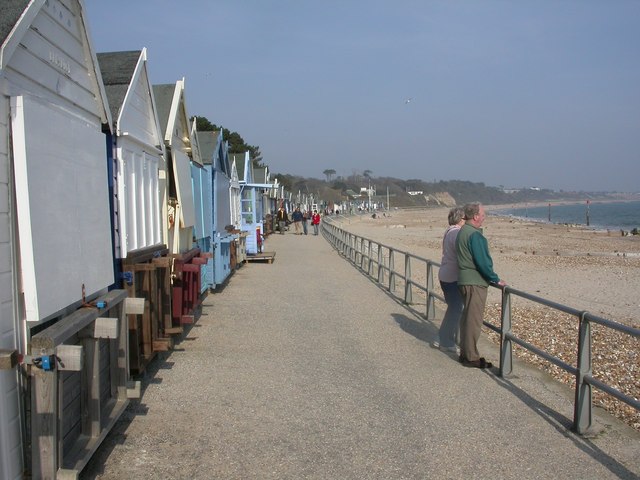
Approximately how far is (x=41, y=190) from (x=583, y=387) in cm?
432

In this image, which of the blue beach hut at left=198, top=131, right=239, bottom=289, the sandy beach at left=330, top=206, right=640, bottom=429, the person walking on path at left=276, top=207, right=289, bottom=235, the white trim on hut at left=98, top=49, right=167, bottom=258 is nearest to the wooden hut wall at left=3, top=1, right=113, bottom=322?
the white trim on hut at left=98, top=49, right=167, bottom=258

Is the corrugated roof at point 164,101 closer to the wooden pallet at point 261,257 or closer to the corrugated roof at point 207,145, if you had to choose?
the corrugated roof at point 207,145

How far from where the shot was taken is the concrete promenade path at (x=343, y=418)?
4.57 metres

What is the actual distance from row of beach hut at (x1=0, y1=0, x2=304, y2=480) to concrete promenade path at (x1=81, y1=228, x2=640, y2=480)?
0.50 m

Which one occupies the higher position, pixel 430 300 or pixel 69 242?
pixel 69 242

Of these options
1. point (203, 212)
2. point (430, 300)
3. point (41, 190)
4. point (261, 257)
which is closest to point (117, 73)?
point (41, 190)

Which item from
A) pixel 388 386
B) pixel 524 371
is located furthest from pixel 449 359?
pixel 388 386

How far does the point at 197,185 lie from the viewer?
10.5 meters

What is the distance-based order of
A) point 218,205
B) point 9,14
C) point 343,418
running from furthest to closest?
point 218,205
point 343,418
point 9,14

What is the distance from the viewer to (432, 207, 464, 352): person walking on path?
7.94 metres

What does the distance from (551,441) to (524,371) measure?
220 cm

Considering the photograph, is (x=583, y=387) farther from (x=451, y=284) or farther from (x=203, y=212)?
(x=203, y=212)

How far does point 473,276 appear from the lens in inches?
280

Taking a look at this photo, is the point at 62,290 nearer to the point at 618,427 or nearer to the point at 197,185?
the point at 618,427
